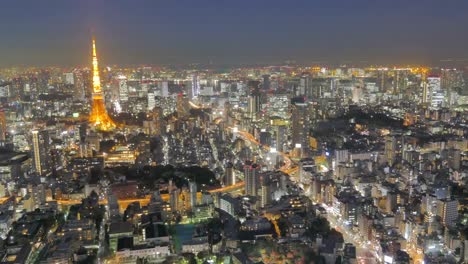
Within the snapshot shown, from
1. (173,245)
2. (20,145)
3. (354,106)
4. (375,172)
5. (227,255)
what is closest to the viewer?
(227,255)

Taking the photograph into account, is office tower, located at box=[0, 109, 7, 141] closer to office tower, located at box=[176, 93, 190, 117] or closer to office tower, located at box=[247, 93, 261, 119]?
office tower, located at box=[176, 93, 190, 117]

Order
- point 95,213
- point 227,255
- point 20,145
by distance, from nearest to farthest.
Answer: point 227,255 < point 95,213 < point 20,145

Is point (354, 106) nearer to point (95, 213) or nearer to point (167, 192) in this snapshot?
point (167, 192)

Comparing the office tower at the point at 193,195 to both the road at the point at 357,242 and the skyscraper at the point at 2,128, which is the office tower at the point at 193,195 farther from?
the skyscraper at the point at 2,128

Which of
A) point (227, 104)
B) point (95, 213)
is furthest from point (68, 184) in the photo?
point (227, 104)

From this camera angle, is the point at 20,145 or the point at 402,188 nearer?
the point at 402,188

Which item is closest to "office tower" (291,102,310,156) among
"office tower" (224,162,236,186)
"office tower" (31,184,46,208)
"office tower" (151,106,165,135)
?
"office tower" (224,162,236,186)

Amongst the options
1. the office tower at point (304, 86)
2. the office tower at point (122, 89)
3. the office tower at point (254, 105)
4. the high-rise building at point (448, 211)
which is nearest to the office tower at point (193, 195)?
the high-rise building at point (448, 211)
